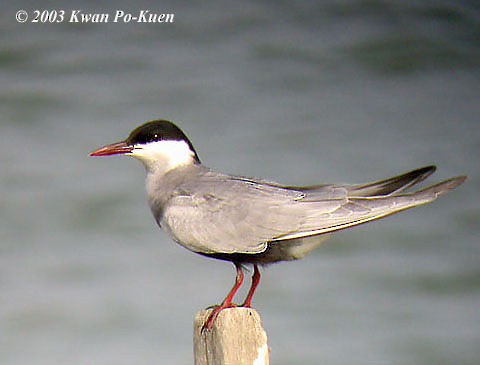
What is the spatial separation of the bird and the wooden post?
4 cm

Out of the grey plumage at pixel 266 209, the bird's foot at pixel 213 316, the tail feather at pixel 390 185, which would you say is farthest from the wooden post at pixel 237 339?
the tail feather at pixel 390 185

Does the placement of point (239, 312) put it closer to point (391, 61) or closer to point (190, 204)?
point (190, 204)

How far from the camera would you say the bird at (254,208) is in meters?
1.83

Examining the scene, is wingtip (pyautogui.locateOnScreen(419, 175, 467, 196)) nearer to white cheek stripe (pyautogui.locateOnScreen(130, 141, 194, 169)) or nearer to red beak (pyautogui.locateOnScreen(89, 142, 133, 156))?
white cheek stripe (pyautogui.locateOnScreen(130, 141, 194, 169))

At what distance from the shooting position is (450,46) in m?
3.99

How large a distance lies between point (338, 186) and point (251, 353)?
44cm

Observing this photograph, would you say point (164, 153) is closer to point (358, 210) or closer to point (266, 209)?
point (266, 209)

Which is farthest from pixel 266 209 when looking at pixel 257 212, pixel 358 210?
pixel 358 210

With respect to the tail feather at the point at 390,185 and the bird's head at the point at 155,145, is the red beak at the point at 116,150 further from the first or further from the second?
the tail feather at the point at 390,185

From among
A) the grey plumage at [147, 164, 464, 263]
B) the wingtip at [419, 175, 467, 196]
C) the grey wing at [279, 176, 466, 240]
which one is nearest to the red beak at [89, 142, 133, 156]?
the grey plumage at [147, 164, 464, 263]

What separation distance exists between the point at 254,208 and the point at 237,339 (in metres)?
0.29

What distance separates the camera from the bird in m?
1.83

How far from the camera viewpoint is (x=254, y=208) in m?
1.87

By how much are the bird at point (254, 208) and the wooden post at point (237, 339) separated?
0.04m
